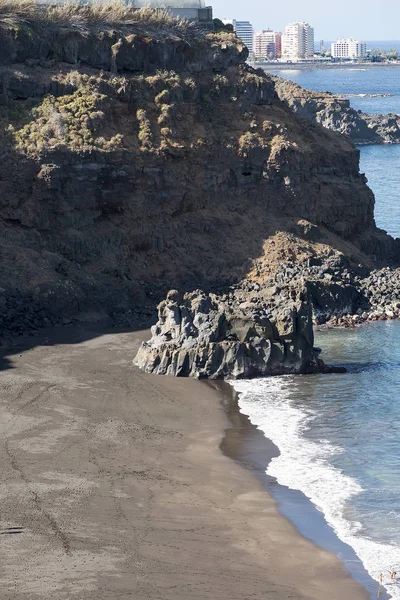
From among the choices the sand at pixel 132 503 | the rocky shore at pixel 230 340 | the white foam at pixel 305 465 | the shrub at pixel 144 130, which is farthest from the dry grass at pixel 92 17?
the white foam at pixel 305 465

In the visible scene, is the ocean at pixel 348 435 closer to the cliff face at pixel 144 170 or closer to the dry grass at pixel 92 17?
the cliff face at pixel 144 170

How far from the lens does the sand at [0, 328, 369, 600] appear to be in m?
26.1

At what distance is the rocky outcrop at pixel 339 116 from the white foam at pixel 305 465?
262 feet

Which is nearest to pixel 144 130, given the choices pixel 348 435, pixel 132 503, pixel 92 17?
pixel 92 17

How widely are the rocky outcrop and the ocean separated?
74173 millimetres

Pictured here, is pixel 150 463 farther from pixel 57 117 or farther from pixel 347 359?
pixel 57 117

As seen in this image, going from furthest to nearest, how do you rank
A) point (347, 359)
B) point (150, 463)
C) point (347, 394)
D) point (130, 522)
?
point (347, 359) < point (347, 394) < point (150, 463) < point (130, 522)

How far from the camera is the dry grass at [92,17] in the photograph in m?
56.5

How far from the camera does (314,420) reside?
38250 millimetres

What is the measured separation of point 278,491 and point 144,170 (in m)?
23.9

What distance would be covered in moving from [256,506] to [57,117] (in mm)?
26619

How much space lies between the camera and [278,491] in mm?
32125

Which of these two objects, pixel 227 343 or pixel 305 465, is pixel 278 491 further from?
pixel 227 343

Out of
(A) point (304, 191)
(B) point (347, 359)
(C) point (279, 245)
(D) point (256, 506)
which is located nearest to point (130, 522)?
(D) point (256, 506)
